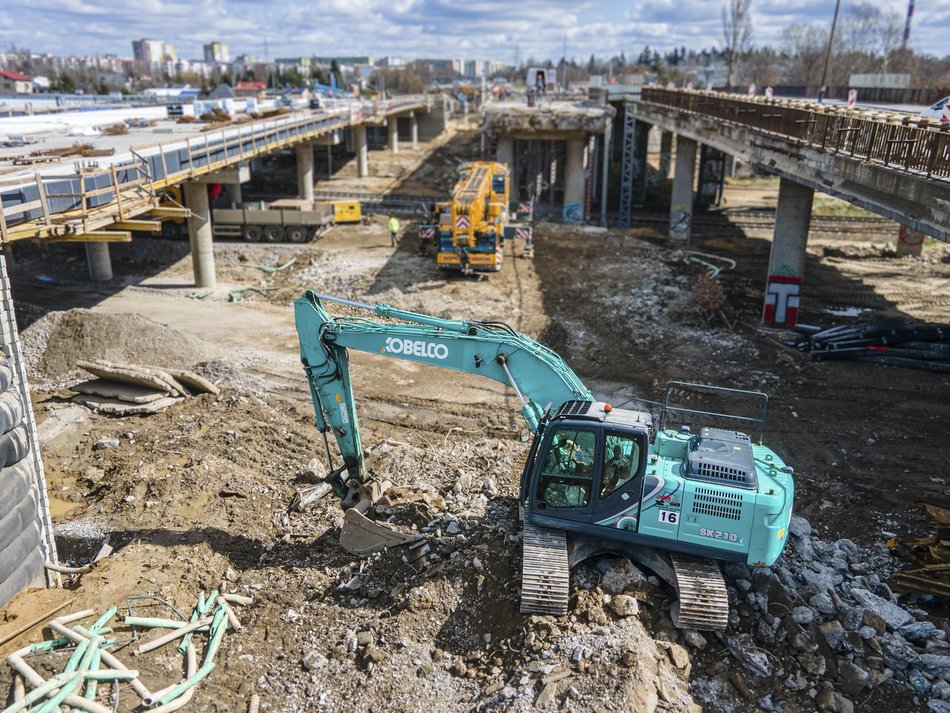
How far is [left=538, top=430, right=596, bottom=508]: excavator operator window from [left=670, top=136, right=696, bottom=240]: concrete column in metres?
31.1

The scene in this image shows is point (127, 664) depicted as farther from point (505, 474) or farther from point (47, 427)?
point (47, 427)

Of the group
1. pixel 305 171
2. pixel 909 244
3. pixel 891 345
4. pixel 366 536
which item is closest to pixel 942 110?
pixel 891 345

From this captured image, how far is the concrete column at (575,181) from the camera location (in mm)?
43688

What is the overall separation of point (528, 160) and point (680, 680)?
41642 millimetres

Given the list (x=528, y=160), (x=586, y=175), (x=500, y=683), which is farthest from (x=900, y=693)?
(x=528, y=160)

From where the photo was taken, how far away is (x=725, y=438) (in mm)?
11438

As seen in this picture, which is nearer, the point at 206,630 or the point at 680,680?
the point at 680,680

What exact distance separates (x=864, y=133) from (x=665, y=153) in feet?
137

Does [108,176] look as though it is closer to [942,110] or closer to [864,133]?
[864,133]

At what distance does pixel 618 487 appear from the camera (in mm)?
10555

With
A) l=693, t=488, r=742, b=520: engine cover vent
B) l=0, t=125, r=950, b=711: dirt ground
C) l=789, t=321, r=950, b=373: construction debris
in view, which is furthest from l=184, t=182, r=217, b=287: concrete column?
l=693, t=488, r=742, b=520: engine cover vent

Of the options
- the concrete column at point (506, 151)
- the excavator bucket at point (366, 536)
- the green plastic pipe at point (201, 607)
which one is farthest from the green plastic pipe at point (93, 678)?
the concrete column at point (506, 151)

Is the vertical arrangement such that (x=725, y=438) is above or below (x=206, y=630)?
above

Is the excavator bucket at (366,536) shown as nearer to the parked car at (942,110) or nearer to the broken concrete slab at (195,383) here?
the broken concrete slab at (195,383)
